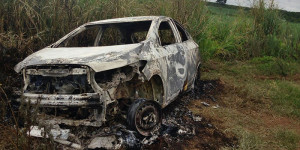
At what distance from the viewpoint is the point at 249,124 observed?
4.42 meters

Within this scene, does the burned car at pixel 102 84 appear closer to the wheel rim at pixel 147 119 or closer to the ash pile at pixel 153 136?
the wheel rim at pixel 147 119

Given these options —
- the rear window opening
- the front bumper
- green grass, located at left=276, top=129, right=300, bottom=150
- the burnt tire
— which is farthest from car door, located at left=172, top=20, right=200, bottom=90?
the front bumper

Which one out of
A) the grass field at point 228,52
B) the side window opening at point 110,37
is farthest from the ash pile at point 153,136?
the side window opening at point 110,37

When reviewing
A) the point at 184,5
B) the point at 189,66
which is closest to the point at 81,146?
the point at 189,66

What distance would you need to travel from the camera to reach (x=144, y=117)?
353 centimetres

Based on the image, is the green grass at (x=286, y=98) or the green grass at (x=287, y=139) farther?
the green grass at (x=286, y=98)

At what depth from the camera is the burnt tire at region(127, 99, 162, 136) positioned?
A: 336 centimetres

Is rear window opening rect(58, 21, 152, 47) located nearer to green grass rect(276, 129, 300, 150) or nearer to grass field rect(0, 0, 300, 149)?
grass field rect(0, 0, 300, 149)

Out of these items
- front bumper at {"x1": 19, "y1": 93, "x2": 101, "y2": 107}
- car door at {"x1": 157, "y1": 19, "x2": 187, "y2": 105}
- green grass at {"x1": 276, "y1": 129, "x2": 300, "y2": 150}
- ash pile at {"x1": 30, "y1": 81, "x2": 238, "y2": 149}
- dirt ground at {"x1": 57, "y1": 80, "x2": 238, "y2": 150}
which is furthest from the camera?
car door at {"x1": 157, "y1": 19, "x2": 187, "y2": 105}

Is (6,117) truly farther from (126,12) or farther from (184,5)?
(184,5)

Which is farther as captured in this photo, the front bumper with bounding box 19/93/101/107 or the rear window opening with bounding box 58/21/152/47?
the rear window opening with bounding box 58/21/152/47

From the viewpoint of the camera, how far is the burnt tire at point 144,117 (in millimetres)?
3359

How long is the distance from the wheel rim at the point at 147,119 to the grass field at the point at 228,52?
1115 mm

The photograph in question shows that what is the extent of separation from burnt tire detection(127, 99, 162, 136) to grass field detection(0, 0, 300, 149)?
104 cm
